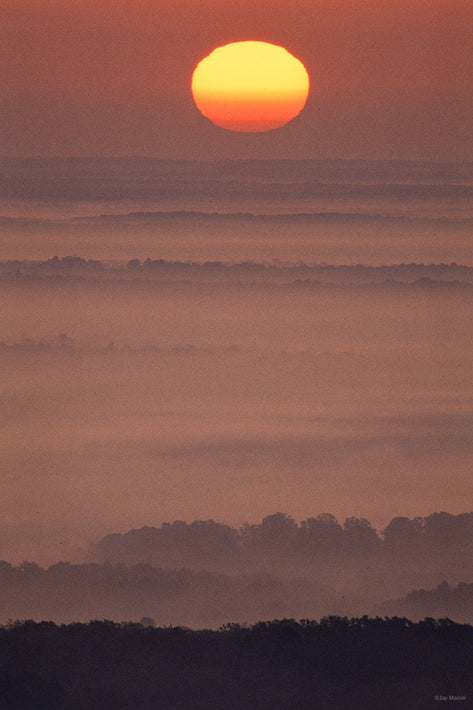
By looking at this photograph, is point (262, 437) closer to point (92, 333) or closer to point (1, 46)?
point (92, 333)

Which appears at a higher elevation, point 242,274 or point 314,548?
point 242,274

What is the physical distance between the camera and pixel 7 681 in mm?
2064

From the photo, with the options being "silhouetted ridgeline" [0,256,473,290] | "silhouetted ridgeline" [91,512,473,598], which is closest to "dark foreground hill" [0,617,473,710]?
"silhouetted ridgeline" [91,512,473,598]

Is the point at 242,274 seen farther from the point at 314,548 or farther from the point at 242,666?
the point at 242,666

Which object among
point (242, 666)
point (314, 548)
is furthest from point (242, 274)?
point (242, 666)

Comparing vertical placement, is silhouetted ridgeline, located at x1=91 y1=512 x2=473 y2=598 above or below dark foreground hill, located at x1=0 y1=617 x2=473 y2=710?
above

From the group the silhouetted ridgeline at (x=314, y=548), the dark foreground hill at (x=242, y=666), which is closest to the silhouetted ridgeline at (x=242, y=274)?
the silhouetted ridgeline at (x=314, y=548)

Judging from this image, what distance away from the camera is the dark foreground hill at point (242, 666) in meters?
2.02

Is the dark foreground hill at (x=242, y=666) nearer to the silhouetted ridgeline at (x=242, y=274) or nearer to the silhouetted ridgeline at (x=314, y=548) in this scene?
the silhouetted ridgeline at (x=314, y=548)

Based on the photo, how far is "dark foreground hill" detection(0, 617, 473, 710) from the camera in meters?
2.02

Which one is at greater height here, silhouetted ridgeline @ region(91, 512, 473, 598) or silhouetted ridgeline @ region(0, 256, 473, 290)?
silhouetted ridgeline @ region(0, 256, 473, 290)

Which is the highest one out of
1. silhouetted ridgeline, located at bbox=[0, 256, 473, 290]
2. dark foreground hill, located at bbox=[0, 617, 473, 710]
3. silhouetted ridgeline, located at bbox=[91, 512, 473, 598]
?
silhouetted ridgeline, located at bbox=[0, 256, 473, 290]

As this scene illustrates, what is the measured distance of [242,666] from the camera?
79.9 inches

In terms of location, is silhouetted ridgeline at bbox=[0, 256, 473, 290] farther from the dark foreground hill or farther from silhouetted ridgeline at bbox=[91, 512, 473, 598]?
the dark foreground hill
